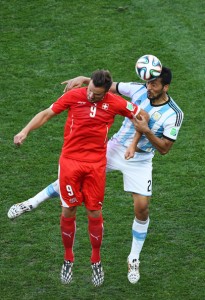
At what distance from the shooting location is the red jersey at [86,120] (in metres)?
9.62

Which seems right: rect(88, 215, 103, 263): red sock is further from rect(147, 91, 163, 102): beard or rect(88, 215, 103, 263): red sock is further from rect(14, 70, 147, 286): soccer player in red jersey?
rect(147, 91, 163, 102): beard

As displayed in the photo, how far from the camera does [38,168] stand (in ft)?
41.5

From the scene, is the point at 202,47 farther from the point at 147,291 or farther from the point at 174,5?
the point at 147,291

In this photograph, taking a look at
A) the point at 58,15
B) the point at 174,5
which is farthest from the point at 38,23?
the point at 174,5

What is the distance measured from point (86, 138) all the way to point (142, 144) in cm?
96

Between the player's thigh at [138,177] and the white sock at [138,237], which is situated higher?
the player's thigh at [138,177]

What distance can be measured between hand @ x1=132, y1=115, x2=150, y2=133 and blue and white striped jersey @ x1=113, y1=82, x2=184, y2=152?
35cm

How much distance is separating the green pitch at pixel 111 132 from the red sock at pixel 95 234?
1.44 feet

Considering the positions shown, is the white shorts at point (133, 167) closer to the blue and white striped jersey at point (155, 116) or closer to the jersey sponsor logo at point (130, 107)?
the blue and white striped jersey at point (155, 116)

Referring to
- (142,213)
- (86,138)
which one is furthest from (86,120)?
(142,213)

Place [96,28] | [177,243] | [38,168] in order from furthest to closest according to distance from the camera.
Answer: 1. [96,28]
2. [38,168]
3. [177,243]

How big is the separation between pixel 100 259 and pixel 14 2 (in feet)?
26.4

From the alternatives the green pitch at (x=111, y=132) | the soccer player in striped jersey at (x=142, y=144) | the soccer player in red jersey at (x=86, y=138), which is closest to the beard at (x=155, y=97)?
the soccer player in striped jersey at (x=142, y=144)

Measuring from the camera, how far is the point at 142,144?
10375 mm
